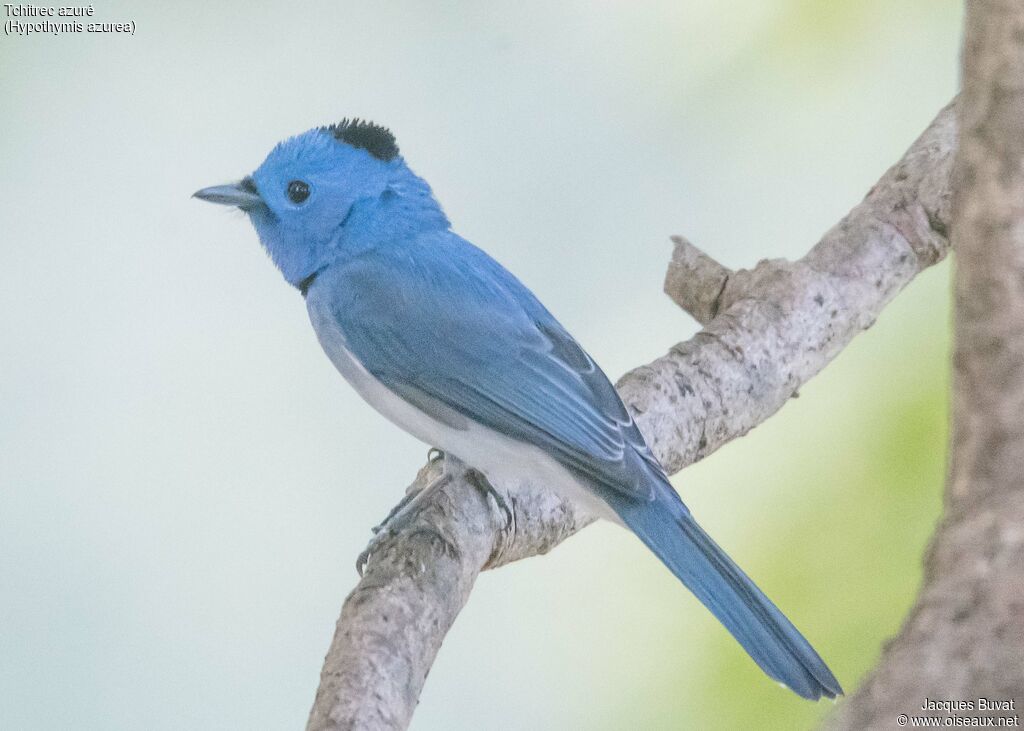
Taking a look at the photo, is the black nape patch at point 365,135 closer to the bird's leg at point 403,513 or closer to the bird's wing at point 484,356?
the bird's wing at point 484,356

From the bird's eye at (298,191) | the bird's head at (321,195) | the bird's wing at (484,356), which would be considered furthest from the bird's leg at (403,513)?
the bird's eye at (298,191)

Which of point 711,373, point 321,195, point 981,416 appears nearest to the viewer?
point 981,416

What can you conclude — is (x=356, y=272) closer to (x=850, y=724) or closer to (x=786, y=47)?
(x=850, y=724)

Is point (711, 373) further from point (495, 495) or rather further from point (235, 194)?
point (235, 194)

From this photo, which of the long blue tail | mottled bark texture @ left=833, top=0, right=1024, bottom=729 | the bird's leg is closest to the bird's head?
the bird's leg

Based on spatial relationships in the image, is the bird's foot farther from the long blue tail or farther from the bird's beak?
the bird's beak

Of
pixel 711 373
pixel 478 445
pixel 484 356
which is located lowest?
pixel 711 373

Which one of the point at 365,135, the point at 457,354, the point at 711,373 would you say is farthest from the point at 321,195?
the point at 711,373
